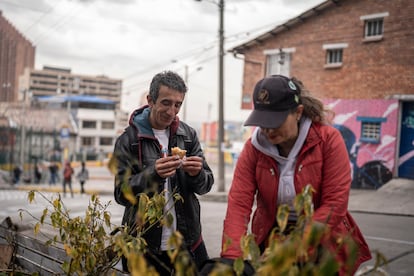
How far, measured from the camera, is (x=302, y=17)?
16.8 metres

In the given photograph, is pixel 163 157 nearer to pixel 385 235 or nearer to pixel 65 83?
pixel 385 235

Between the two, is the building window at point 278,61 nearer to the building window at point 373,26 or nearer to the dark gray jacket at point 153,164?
the building window at point 373,26

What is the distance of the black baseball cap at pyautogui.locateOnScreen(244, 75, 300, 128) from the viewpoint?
1.89 meters

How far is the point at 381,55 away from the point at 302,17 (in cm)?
666

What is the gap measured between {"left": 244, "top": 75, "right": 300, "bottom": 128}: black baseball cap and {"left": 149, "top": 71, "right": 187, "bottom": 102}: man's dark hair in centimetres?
59

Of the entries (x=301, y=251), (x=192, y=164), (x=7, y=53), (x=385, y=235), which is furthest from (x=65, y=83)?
(x=301, y=251)

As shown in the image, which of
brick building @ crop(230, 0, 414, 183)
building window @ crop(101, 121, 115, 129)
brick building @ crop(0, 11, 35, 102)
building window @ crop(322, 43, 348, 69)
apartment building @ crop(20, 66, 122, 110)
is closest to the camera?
brick building @ crop(230, 0, 414, 183)

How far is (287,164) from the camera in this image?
203 cm

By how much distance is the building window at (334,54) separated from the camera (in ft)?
48.0

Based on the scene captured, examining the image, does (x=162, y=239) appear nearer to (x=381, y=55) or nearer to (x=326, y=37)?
(x=381, y=55)

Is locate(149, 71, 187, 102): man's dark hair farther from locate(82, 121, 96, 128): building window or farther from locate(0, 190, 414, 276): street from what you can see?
locate(82, 121, 96, 128): building window

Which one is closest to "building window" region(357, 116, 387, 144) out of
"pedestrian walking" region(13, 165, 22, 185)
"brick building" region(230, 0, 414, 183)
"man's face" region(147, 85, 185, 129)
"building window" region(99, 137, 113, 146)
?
"brick building" region(230, 0, 414, 183)

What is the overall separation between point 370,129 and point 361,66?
2.08m

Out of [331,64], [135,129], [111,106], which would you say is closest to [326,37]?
[331,64]
